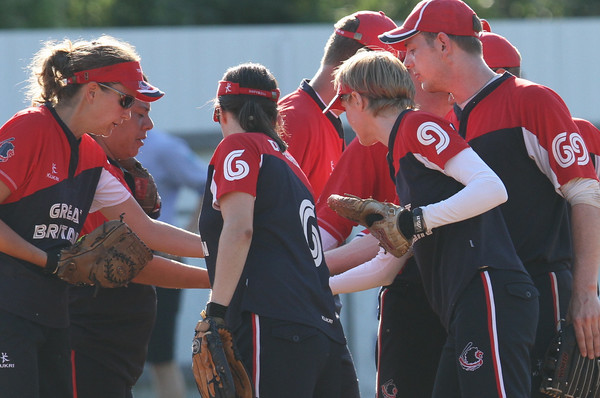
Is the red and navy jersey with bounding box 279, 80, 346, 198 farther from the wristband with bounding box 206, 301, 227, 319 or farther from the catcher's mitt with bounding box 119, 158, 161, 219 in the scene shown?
the wristband with bounding box 206, 301, 227, 319

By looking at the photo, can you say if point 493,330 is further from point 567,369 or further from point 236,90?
point 236,90

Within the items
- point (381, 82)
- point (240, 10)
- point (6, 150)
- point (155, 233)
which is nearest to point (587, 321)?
point (381, 82)

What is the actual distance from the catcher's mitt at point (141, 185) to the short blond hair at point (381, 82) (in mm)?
1430

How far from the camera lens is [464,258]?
4164mm

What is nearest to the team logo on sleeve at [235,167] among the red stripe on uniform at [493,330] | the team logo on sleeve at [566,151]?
the red stripe on uniform at [493,330]

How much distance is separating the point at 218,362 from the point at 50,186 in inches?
44.8

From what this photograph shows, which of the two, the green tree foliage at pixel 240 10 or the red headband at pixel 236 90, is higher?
the green tree foliage at pixel 240 10

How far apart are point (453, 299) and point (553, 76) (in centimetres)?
629

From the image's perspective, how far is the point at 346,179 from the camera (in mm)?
5012

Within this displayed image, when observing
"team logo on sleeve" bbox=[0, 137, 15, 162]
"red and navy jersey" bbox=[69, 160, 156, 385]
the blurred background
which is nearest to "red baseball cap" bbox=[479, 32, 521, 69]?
"red and navy jersey" bbox=[69, 160, 156, 385]

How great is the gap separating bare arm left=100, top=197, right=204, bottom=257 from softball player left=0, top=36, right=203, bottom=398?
0.70ft

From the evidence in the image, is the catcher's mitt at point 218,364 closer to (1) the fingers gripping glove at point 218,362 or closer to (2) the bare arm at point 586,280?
(1) the fingers gripping glove at point 218,362

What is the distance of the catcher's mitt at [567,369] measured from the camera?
14.0 feet

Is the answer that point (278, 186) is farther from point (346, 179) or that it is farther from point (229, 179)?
point (346, 179)
